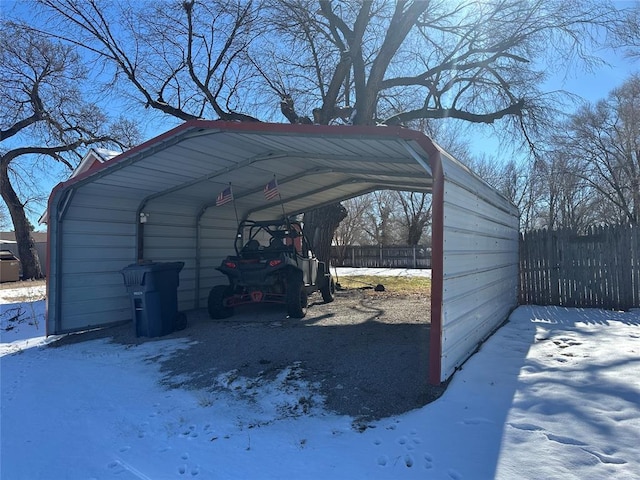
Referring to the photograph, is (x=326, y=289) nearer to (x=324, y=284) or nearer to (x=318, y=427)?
(x=324, y=284)

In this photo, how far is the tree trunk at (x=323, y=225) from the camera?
15.7 m

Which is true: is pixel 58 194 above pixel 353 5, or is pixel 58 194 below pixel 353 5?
below

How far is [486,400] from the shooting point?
14.2 ft

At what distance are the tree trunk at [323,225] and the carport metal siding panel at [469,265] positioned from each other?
7.66 metres

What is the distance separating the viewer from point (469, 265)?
5770 mm

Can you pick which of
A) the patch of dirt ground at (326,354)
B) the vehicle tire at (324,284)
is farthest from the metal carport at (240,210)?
the vehicle tire at (324,284)

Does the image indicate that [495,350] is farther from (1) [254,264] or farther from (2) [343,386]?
(1) [254,264]

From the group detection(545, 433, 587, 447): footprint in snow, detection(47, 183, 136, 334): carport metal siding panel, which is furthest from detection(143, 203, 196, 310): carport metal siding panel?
detection(545, 433, 587, 447): footprint in snow

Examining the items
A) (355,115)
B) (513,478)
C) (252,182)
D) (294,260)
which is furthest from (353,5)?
(513,478)

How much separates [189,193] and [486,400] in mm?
7880

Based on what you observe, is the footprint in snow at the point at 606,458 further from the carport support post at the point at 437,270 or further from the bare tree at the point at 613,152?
the bare tree at the point at 613,152

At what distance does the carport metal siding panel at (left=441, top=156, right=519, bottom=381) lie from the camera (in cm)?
482

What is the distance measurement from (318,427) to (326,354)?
7.51 feet

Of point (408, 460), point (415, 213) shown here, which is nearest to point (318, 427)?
point (408, 460)
